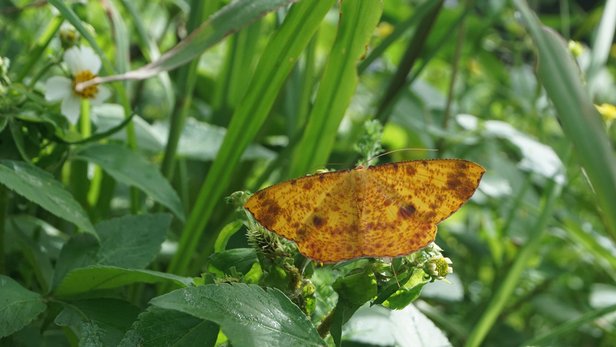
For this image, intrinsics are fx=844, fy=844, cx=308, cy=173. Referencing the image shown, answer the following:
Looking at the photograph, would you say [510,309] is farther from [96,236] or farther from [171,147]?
[96,236]

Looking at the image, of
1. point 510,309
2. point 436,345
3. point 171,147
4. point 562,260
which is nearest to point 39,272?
point 171,147

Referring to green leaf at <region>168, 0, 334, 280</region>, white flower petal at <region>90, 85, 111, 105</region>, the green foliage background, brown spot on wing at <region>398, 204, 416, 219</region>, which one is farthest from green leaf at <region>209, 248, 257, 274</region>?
white flower petal at <region>90, 85, 111, 105</region>

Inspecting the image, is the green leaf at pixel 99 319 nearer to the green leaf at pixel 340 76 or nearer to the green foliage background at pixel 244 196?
the green foliage background at pixel 244 196

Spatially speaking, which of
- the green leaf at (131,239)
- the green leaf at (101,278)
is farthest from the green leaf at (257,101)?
the green leaf at (101,278)

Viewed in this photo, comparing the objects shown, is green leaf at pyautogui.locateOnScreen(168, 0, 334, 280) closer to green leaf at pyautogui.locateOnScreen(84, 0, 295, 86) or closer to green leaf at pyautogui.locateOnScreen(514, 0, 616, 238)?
green leaf at pyautogui.locateOnScreen(84, 0, 295, 86)

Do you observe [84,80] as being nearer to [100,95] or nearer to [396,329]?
[100,95]
